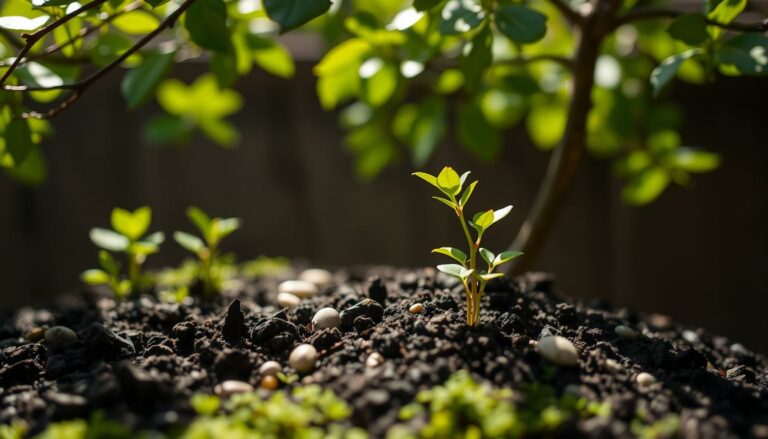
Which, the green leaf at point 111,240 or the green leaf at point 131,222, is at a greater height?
the green leaf at point 131,222

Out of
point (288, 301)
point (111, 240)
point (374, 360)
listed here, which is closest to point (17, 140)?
point (111, 240)

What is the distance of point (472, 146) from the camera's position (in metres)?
1.32

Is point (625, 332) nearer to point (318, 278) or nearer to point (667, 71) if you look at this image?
point (667, 71)

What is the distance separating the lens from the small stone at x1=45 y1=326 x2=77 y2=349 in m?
0.96

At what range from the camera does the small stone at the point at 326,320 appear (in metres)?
0.93

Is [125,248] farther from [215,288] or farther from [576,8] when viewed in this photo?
[576,8]

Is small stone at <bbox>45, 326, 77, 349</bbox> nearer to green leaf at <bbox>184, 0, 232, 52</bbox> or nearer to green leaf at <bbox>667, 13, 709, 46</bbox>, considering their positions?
green leaf at <bbox>184, 0, 232, 52</bbox>

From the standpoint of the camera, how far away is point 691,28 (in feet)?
2.99

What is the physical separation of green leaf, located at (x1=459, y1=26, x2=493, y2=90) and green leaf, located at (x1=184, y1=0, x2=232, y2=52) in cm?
33

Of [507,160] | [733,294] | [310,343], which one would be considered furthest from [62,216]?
[733,294]

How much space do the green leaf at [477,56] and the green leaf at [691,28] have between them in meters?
0.23

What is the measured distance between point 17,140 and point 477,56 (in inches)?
24.1

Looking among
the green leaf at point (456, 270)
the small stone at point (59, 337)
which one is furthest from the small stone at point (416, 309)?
the small stone at point (59, 337)

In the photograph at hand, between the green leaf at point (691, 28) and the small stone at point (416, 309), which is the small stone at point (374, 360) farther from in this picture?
the green leaf at point (691, 28)
